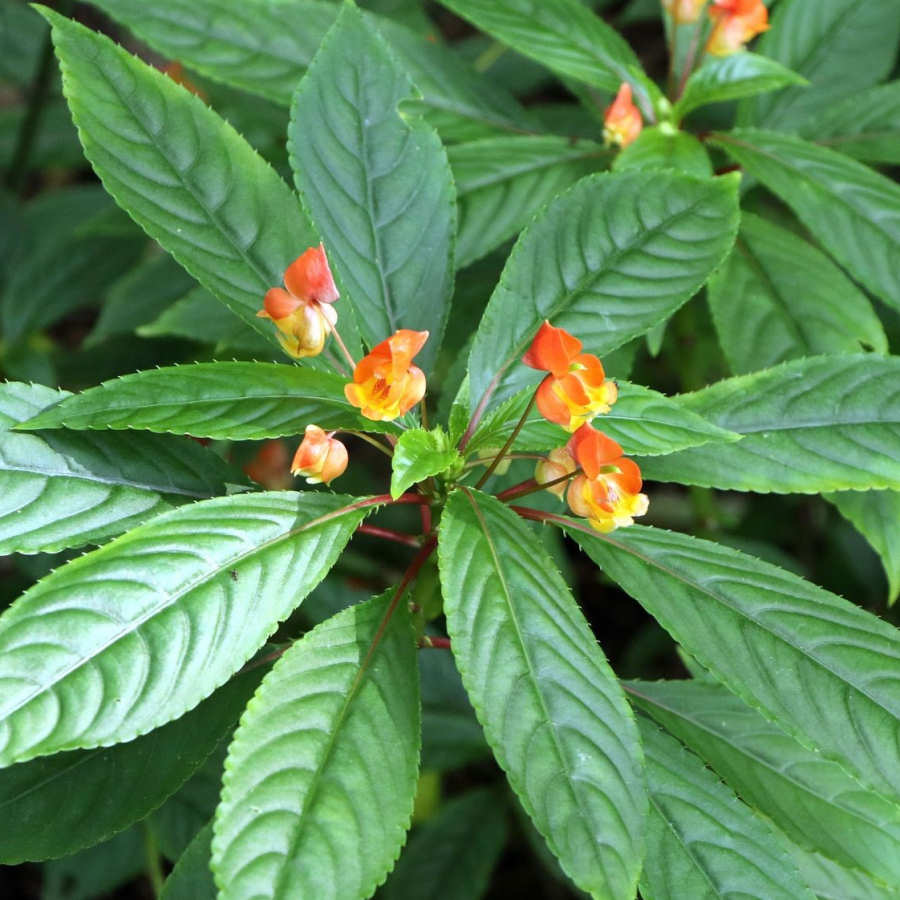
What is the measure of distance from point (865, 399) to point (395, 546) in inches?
64.2

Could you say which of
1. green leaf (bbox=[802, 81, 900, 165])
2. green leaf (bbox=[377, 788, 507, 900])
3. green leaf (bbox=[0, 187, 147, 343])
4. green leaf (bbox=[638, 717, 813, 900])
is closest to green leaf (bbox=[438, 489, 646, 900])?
green leaf (bbox=[638, 717, 813, 900])

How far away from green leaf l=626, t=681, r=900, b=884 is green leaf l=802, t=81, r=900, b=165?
102cm

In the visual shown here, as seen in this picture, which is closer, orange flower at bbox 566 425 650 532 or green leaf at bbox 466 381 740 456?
orange flower at bbox 566 425 650 532

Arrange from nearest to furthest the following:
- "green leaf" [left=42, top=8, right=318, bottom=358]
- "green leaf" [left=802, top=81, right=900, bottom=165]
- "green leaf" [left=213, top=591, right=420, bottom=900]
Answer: "green leaf" [left=213, top=591, right=420, bottom=900] < "green leaf" [left=42, top=8, right=318, bottom=358] < "green leaf" [left=802, top=81, right=900, bottom=165]

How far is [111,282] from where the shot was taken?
277 cm

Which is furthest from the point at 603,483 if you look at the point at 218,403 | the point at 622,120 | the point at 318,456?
the point at 622,120

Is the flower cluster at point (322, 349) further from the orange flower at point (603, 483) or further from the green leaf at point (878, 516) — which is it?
the green leaf at point (878, 516)

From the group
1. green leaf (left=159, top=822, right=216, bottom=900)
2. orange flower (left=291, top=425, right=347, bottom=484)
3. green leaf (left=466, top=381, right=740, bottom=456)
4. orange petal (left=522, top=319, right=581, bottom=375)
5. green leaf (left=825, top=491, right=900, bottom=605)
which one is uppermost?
orange petal (left=522, top=319, right=581, bottom=375)

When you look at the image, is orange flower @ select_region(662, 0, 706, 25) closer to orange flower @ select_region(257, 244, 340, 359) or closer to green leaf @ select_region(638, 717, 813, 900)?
orange flower @ select_region(257, 244, 340, 359)

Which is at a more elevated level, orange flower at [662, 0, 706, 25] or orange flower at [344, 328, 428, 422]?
orange flower at [662, 0, 706, 25]

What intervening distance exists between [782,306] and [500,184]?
0.51 metres

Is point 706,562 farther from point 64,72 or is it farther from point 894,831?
point 64,72

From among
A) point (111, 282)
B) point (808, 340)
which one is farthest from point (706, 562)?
point (111, 282)

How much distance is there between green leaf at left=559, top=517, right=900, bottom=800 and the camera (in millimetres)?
1094
